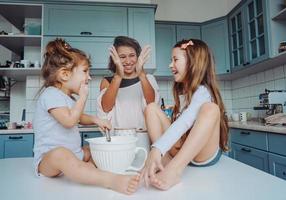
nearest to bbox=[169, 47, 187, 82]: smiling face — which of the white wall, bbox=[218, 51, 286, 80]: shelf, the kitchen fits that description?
the kitchen

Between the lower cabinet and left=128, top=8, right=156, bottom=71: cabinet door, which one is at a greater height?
left=128, top=8, right=156, bottom=71: cabinet door

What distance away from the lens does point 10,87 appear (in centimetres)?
272

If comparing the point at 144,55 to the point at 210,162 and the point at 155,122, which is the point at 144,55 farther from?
the point at 210,162

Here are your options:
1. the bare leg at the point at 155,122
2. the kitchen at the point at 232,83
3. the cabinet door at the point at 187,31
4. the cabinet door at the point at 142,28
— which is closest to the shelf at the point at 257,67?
the kitchen at the point at 232,83

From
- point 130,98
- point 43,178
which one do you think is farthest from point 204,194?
point 130,98

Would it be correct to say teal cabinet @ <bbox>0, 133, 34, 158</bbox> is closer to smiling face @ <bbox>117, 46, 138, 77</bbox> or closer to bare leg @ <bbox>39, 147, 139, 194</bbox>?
smiling face @ <bbox>117, 46, 138, 77</bbox>

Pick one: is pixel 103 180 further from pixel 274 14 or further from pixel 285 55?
pixel 274 14

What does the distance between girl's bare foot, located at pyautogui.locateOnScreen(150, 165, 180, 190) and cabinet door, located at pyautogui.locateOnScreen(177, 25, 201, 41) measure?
99.0 inches

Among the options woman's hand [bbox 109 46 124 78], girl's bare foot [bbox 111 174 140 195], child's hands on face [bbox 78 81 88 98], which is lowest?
girl's bare foot [bbox 111 174 140 195]

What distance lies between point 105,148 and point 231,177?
337 millimetres

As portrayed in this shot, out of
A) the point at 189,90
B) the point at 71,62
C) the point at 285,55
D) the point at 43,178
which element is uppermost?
the point at 285,55

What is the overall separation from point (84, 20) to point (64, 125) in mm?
1960

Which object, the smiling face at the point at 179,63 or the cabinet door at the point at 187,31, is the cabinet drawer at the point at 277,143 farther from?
the cabinet door at the point at 187,31

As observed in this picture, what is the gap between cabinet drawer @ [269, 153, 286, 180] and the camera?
5.15 ft
